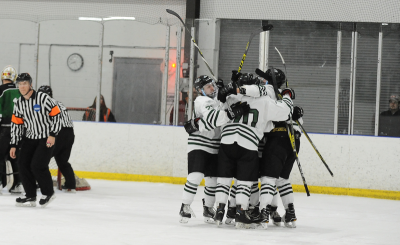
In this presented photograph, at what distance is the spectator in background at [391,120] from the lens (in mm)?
7957

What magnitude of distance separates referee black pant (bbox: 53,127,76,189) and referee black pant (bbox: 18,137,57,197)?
121 cm

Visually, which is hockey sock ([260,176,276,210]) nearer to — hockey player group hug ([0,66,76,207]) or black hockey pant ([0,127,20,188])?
hockey player group hug ([0,66,76,207])

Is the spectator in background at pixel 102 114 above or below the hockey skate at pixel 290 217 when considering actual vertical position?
above

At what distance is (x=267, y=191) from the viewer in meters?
4.73

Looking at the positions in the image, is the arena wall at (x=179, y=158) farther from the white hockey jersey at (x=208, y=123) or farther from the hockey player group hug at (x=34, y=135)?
the white hockey jersey at (x=208, y=123)

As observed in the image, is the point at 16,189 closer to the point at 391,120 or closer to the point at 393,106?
the point at 391,120

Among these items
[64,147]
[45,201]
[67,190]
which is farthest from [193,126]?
[67,190]

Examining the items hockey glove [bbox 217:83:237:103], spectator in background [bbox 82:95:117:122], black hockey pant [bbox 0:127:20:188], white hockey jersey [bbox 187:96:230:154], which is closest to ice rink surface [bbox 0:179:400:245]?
black hockey pant [bbox 0:127:20:188]

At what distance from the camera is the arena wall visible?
7539mm

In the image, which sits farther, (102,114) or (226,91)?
(102,114)

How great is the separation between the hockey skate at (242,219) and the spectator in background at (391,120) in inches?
153

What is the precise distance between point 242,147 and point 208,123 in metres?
0.31

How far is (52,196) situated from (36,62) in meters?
3.85

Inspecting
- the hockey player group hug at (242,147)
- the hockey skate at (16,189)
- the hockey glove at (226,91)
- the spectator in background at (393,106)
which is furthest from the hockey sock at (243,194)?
the spectator in background at (393,106)
